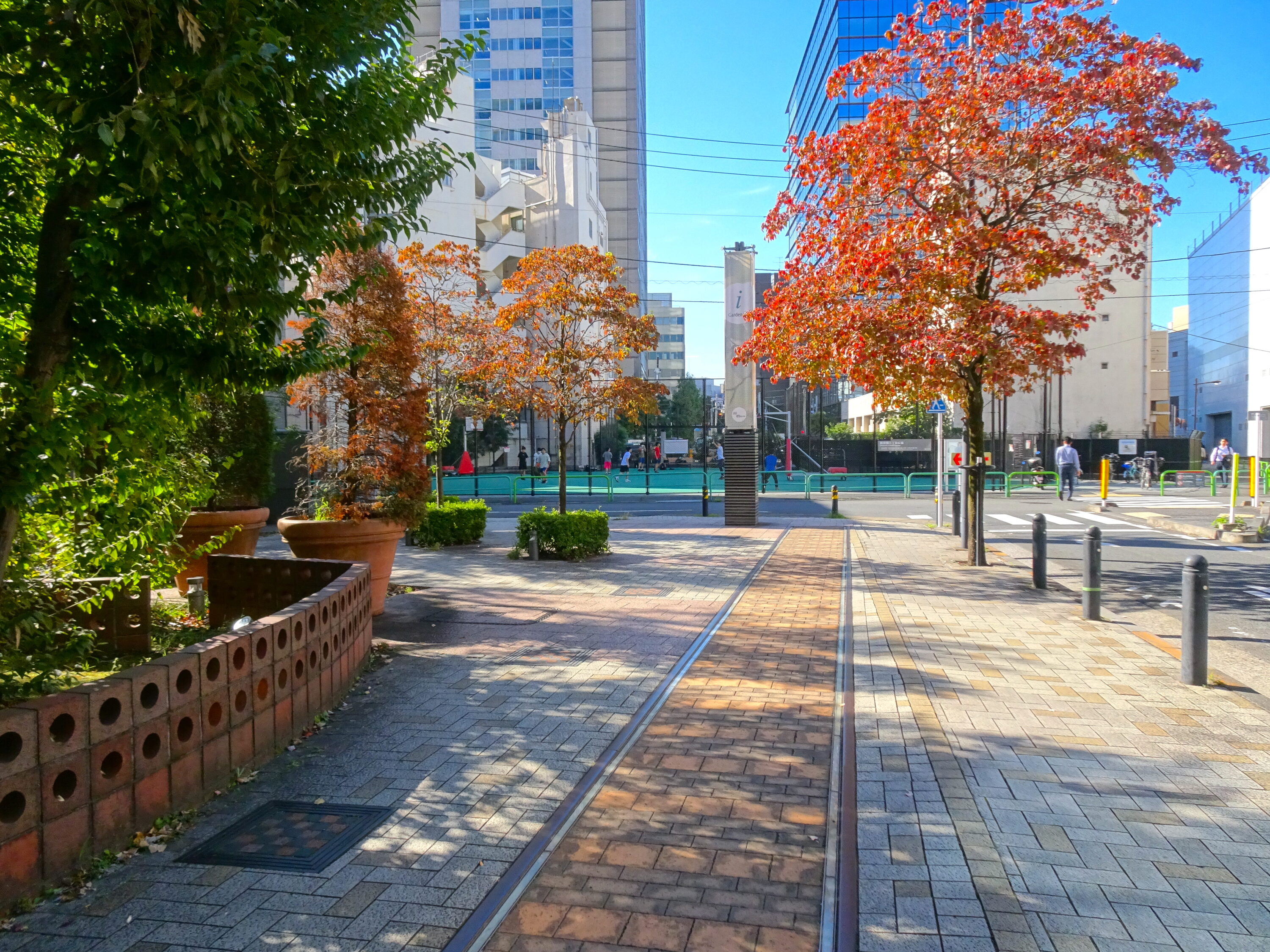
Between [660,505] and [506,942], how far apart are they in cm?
2396

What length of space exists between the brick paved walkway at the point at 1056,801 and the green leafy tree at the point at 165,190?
12.3ft

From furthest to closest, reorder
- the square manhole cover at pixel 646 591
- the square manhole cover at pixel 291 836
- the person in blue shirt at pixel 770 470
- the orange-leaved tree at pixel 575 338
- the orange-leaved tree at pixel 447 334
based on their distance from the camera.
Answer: the person in blue shirt at pixel 770 470 < the orange-leaved tree at pixel 447 334 < the orange-leaved tree at pixel 575 338 < the square manhole cover at pixel 646 591 < the square manhole cover at pixel 291 836

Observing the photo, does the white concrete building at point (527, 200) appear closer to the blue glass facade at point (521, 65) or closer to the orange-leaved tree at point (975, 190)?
the blue glass facade at point (521, 65)

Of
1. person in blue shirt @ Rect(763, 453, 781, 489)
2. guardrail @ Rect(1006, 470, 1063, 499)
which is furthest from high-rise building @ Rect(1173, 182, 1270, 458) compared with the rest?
person in blue shirt @ Rect(763, 453, 781, 489)

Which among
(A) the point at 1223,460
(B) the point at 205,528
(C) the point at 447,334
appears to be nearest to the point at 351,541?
(B) the point at 205,528

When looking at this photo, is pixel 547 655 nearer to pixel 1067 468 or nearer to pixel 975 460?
pixel 975 460

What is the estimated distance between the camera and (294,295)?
444cm

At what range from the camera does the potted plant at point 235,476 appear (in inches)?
392

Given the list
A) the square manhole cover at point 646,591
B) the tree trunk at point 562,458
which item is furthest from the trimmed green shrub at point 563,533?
the square manhole cover at point 646,591

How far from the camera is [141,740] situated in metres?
3.87

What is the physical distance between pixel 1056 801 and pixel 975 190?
975cm

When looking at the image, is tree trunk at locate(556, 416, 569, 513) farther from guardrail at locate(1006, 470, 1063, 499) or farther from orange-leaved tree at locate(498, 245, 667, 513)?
guardrail at locate(1006, 470, 1063, 499)

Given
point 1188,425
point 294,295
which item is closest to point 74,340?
point 294,295

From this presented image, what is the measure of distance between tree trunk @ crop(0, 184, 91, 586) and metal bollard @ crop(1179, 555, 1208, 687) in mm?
7088
